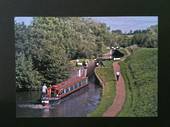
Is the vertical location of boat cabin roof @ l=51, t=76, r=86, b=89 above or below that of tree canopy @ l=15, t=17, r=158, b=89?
below

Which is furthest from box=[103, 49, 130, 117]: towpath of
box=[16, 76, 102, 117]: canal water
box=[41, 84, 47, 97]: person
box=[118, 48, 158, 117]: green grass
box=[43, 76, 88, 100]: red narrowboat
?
box=[41, 84, 47, 97]: person

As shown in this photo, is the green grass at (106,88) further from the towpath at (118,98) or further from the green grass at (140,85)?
the green grass at (140,85)

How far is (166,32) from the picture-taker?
598cm

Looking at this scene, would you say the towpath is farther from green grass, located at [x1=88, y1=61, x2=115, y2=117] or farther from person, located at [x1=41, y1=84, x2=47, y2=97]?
person, located at [x1=41, y1=84, x2=47, y2=97]

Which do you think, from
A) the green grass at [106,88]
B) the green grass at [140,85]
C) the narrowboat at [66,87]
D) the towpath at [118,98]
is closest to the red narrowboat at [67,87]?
the narrowboat at [66,87]

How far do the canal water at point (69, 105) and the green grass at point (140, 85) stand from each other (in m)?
0.38

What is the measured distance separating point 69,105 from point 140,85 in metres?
0.93

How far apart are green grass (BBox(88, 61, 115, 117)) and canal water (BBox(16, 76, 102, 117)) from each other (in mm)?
58

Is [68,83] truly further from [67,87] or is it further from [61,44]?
[61,44]

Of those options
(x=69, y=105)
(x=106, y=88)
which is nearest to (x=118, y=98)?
(x=106, y=88)

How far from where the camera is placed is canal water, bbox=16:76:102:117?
19.7 feet

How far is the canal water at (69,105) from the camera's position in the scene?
6.01 m

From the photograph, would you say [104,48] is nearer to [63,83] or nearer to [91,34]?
[91,34]

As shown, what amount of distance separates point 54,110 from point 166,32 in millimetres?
1709
